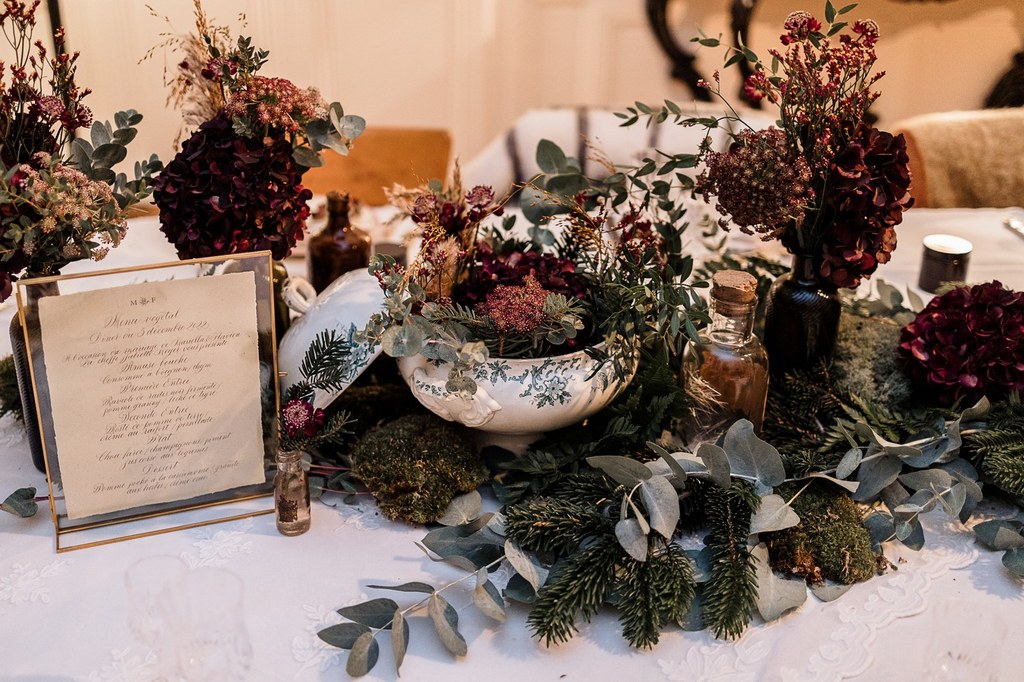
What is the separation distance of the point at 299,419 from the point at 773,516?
457 millimetres

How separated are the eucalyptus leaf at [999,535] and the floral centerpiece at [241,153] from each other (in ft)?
2.55

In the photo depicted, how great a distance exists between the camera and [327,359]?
2.98 feet

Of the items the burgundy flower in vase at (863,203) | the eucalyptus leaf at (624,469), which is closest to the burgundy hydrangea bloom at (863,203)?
the burgundy flower in vase at (863,203)

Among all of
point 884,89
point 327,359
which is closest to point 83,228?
point 327,359

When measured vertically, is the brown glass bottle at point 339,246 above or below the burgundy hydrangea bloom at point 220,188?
below

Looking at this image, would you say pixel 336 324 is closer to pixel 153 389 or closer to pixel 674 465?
pixel 153 389

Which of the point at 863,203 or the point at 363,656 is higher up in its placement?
the point at 863,203

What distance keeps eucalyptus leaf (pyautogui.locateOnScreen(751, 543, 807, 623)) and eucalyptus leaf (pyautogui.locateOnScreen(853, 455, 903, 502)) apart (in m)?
0.15

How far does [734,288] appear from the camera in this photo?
86cm

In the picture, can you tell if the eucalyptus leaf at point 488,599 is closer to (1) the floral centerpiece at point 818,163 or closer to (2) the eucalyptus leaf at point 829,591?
(2) the eucalyptus leaf at point 829,591

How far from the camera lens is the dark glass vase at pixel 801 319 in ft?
3.28

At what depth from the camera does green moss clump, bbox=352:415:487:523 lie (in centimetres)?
86

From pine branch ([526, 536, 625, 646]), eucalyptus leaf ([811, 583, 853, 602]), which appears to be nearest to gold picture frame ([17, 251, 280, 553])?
pine branch ([526, 536, 625, 646])

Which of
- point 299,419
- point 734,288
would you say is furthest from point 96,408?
point 734,288
